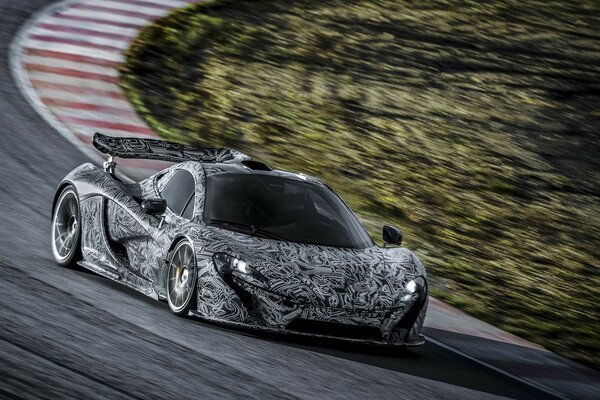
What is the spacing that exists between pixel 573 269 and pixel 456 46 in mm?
9460

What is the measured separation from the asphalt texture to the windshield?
2.79 feet

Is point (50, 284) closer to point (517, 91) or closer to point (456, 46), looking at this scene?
point (517, 91)

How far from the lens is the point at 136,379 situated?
6738 mm

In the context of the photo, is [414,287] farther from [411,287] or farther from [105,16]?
[105,16]

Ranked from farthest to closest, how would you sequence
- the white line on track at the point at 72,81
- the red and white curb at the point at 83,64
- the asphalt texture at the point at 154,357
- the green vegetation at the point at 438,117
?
the white line on track at the point at 72,81 → the red and white curb at the point at 83,64 → the green vegetation at the point at 438,117 → the asphalt texture at the point at 154,357

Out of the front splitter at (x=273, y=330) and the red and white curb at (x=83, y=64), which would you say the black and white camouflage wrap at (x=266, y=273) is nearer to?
the front splitter at (x=273, y=330)

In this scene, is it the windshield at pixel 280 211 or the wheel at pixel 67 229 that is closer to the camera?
the windshield at pixel 280 211

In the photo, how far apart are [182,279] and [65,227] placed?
6.63 feet

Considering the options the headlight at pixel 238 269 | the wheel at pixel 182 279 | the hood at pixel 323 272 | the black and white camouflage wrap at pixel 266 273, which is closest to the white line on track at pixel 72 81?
the black and white camouflage wrap at pixel 266 273

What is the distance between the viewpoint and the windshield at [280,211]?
347 inches

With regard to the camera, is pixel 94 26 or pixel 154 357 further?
pixel 94 26

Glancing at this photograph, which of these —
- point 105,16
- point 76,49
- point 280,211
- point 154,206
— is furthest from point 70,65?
point 280,211

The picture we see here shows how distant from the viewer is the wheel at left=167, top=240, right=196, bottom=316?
830 cm

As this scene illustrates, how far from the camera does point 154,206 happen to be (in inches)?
351
